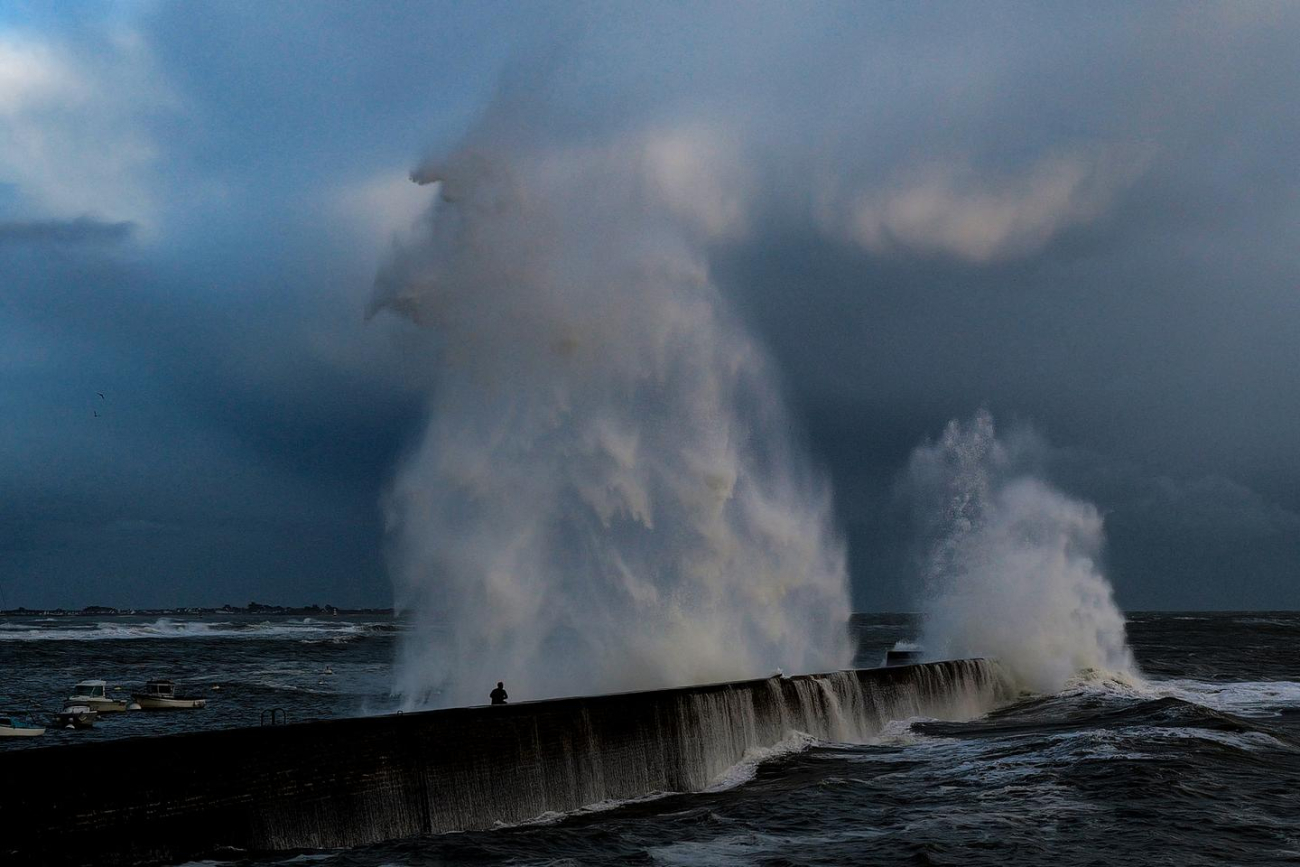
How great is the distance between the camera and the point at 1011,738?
19.3 m

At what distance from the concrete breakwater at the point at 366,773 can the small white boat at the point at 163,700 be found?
79.7ft

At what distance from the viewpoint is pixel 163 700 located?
33.6 meters

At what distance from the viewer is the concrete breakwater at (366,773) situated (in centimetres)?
859

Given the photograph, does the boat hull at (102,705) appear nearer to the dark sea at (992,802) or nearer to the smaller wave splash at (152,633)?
the dark sea at (992,802)

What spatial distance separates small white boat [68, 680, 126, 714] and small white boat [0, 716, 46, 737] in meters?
5.52

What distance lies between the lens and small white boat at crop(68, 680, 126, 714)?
3222 cm

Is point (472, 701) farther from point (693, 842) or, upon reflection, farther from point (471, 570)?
point (693, 842)

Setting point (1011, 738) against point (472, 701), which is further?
point (472, 701)

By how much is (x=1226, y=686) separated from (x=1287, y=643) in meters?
42.9

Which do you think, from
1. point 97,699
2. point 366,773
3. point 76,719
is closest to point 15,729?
point 76,719

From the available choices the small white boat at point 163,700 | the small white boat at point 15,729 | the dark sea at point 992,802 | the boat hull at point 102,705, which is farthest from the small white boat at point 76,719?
the small white boat at point 163,700

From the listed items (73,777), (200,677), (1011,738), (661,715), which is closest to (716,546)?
(1011,738)

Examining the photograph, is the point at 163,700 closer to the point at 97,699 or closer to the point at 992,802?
the point at 97,699

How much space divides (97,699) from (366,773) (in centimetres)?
2644
